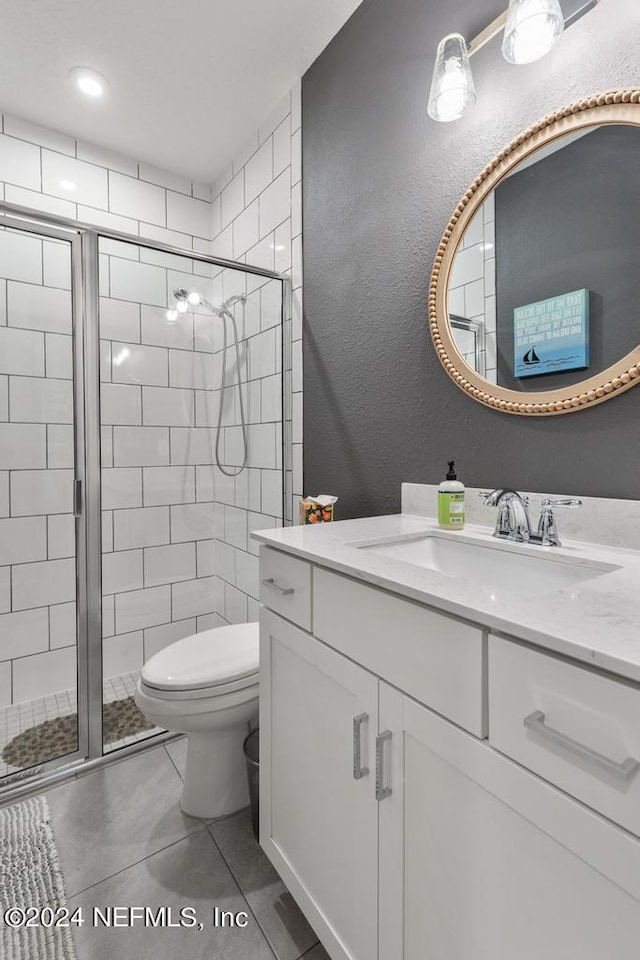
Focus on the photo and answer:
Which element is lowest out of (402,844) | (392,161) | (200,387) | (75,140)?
(402,844)

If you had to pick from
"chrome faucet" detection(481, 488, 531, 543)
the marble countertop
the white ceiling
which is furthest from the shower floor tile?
the white ceiling

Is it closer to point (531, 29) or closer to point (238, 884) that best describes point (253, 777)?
→ point (238, 884)

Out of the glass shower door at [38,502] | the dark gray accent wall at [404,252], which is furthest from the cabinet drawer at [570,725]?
the glass shower door at [38,502]

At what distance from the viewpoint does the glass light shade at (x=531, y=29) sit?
99 cm

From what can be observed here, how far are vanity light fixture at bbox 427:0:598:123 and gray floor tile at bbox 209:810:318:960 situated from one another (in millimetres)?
1978

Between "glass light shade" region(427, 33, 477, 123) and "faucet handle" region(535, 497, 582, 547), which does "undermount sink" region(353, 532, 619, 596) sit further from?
"glass light shade" region(427, 33, 477, 123)

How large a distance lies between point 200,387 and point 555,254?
1.32m

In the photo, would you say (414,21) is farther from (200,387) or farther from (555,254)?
(200,387)

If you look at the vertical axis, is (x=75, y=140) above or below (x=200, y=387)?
above

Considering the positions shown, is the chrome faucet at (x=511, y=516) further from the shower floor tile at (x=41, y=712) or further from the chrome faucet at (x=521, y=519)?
the shower floor tile at (x=41, y=712)

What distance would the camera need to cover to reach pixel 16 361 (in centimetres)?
168

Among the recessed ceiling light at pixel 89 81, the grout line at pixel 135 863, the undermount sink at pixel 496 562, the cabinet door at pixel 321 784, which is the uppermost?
the recessed ceiling light at pixel 89 81

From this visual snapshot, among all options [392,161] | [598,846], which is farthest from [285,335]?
[598,846]

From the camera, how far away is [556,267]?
1.10 m
